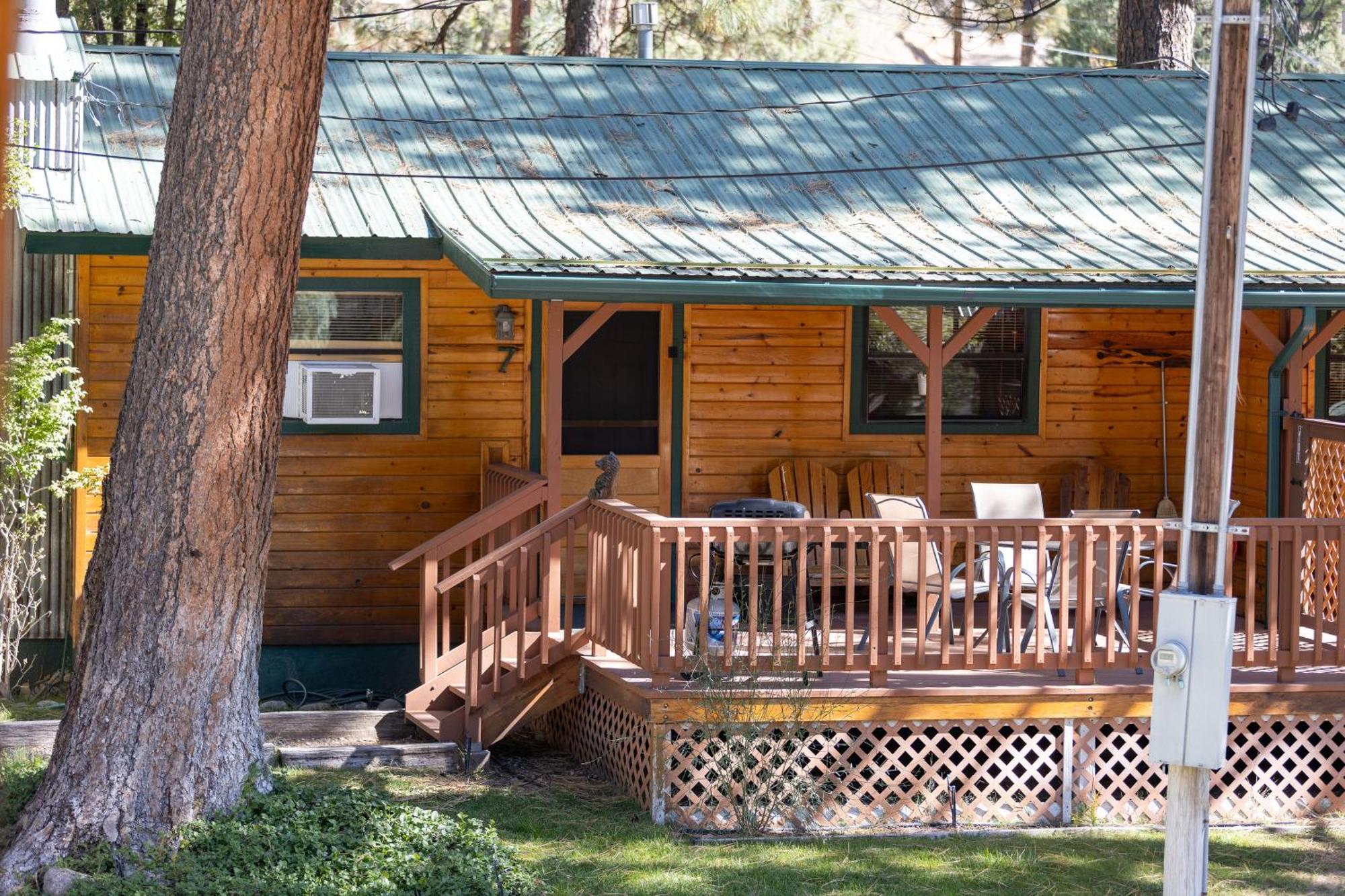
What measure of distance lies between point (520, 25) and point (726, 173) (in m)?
14.8

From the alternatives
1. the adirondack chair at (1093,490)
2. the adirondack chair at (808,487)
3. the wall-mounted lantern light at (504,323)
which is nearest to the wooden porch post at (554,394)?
the wall-mounted lantern light at (504,323)

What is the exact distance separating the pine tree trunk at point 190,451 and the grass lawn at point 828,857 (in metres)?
1.67

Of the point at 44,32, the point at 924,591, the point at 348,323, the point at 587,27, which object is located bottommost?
the point at 924,591

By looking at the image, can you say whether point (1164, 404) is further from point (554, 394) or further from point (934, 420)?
point (554, 394)

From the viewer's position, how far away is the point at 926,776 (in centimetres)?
774

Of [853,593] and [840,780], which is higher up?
[853,593]

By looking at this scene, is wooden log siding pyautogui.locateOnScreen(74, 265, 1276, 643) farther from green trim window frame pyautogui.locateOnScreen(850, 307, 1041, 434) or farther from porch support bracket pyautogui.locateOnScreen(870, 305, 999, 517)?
porch support bracket pyautogui.locateOnScreen(870, 305, 999, 517)

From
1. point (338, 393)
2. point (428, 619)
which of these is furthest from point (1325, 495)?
point (338, 393)

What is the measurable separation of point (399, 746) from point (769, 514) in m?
2.70

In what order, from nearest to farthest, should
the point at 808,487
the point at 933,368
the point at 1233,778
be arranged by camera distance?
the point at 1233,778 < the point at 933,368 < the point at 808,487

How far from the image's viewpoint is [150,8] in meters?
19.4

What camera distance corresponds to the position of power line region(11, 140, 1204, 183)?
32.4 feet

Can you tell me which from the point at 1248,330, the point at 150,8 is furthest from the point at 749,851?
the point at 150,8

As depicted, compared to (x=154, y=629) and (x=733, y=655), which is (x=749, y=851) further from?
(x=154, y=629)
